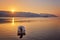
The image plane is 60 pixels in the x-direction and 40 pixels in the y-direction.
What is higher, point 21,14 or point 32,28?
point 21,14

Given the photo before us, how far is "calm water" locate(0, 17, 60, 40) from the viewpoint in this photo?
1.31 meters

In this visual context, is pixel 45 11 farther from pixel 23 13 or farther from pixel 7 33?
pixel 7 33

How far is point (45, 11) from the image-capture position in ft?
4.60

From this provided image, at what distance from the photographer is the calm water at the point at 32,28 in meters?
1.31

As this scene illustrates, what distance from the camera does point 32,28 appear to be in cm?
137

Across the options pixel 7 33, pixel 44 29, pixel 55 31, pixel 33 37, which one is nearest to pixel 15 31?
pixel 7 33

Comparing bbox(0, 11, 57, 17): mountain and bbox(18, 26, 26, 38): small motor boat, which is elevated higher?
bbox(0, 11, 57, 17): mountain

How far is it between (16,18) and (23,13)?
0.10 metres

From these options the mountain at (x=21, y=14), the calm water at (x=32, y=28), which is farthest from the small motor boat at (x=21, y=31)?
the mountain at (x=21, y=14)

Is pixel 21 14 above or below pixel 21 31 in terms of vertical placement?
above

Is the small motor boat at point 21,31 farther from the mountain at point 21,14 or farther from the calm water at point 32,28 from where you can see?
the mountain at point 21,14

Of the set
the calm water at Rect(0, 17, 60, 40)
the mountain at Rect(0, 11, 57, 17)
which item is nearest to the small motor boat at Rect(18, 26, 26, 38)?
the calm water at Rect(0, 17, 60, 40)

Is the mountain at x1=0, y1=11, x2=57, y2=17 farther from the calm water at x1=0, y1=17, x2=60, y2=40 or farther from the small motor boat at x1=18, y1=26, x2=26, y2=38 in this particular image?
the small motor boat at x1=18, y1=26, x2=26, y2=38

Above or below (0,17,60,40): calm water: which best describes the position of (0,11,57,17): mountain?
above
